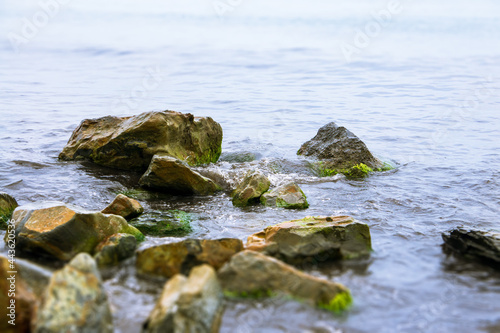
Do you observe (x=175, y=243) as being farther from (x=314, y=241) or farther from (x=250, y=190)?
(x=250, y=190)

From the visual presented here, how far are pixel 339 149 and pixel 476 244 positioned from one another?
4490mm

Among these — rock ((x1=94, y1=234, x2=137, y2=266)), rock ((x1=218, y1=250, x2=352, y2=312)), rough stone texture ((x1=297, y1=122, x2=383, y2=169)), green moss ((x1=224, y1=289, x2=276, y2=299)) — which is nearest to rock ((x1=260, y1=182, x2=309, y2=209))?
rough stone texture ((x1=297, y1=122, x2=383, y2=169))

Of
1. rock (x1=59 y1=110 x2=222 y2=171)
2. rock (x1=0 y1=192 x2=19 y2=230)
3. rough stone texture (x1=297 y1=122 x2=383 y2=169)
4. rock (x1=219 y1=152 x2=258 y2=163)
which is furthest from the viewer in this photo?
rock (x1=219 y1=152 x2=258 y2=163)

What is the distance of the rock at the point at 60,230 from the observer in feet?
17.6

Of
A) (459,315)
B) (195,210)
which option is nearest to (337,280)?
(459,315)

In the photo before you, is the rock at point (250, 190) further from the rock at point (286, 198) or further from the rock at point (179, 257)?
the rock at point (179, 257)

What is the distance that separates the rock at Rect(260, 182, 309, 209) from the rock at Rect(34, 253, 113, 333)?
4053 millimetres

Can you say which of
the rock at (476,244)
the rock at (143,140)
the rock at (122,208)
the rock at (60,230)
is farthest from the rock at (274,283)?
the rock at (143,140)

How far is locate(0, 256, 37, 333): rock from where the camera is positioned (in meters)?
3.40

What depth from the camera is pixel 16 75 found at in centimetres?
2467

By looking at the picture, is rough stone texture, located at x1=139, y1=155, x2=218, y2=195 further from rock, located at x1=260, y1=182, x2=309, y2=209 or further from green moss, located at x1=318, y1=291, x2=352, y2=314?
green moss, located at x1=318, y1=291, x2=352, y2=314

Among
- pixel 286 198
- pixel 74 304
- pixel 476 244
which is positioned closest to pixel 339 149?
pixel 286 198

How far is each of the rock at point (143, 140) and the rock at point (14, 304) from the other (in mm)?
5272

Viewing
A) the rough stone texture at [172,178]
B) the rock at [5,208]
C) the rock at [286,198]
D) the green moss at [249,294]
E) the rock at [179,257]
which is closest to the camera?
the green moss at [249,294]
